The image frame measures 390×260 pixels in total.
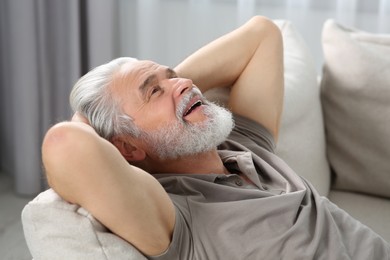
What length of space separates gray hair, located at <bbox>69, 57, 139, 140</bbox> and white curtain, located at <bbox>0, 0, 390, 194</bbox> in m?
1.25

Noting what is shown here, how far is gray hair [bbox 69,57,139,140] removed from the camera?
4.98 ft

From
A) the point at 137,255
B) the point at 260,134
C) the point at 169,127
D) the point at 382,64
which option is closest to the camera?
the point at 137,255

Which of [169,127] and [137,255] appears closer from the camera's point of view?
[137,255]

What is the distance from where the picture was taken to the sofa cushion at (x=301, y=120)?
1974 millimetres

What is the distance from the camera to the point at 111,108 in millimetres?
1523

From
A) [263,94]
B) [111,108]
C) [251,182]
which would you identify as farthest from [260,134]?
[111,108]

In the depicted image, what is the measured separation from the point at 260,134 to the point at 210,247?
53cm

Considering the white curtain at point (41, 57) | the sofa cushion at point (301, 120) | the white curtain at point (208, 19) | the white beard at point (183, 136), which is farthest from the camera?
the white curtain at point (41, 57)

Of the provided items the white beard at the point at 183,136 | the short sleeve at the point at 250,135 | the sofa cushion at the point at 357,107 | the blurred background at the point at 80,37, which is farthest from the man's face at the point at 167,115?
the blurred background at the point at 80,37

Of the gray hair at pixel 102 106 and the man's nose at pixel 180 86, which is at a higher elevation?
the man's nose at pixel 180 86

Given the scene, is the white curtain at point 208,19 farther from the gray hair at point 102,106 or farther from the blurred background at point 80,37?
the gray hair at point 102,106

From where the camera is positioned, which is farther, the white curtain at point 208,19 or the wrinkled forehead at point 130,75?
the white curtain at point 208,19

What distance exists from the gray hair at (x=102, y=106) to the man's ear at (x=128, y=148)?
15 millimetres

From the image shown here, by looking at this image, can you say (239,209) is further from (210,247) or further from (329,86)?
(329,86)
